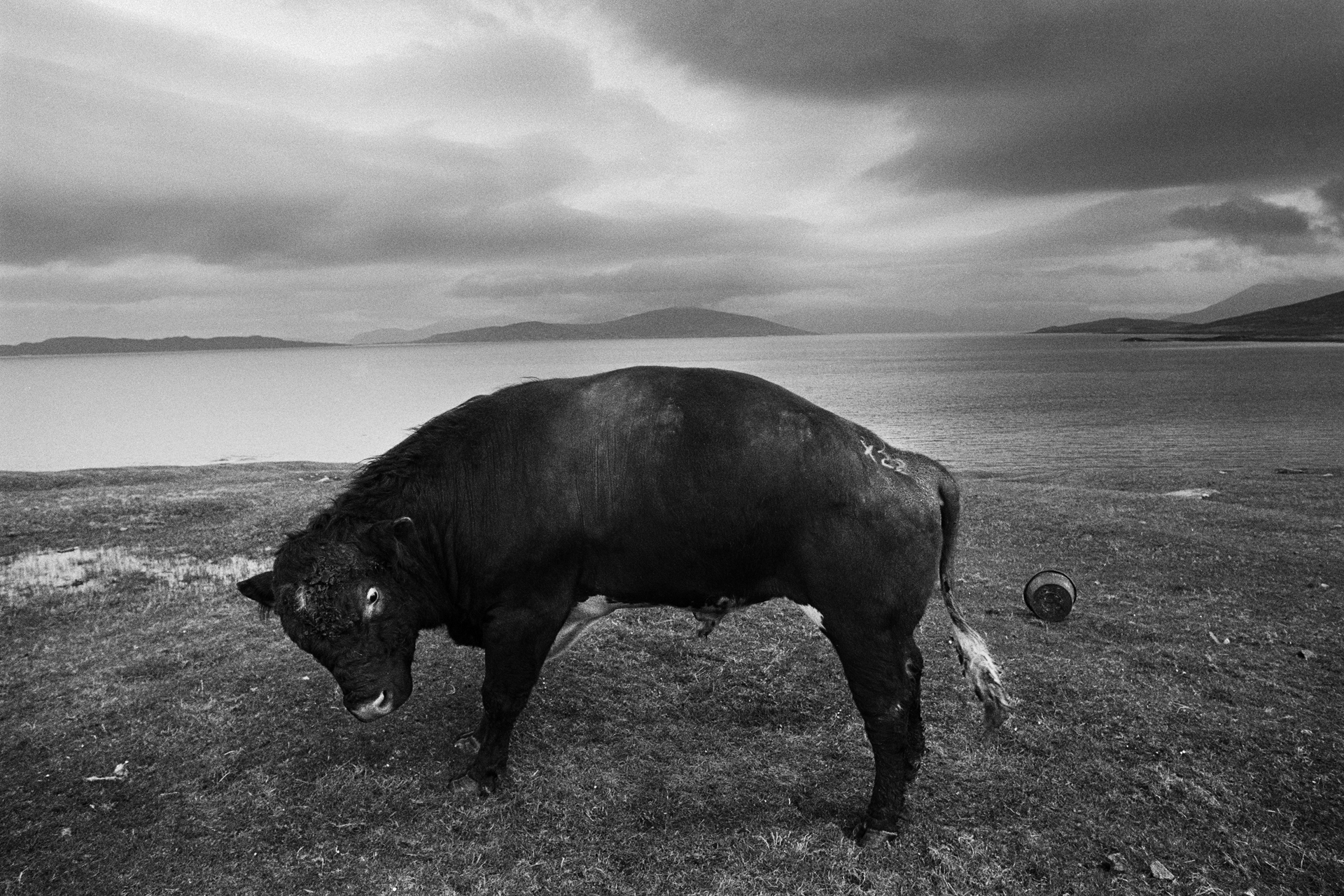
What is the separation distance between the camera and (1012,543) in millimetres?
19688

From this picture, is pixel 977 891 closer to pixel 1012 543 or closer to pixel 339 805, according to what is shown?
pixel 339 805

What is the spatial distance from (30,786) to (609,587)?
20.5 ft

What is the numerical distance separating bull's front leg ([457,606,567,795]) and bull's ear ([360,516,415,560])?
3.96ft

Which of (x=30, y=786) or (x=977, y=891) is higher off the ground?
(x=30, y=786)

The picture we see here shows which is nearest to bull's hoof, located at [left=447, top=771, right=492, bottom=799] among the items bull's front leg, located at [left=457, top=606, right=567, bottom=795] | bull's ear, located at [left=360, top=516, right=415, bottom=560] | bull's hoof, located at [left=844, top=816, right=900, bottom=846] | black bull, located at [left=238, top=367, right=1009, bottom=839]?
bull's front leg, located at [left=457, top=606, right=567, bottom=795]

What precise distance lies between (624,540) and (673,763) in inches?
112

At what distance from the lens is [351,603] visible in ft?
21.5

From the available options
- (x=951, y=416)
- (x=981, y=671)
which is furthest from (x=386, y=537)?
(x=951, y=416)

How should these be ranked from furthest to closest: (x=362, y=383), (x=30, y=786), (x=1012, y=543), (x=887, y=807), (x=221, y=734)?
(x=362, y=383), (x=1012, y=543), (x=221, y=734), (x=30, y=786), (x=887, y=807)

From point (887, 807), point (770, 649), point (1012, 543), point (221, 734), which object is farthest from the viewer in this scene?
point (1012, 543)

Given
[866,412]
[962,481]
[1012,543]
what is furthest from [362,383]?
[1012,543]

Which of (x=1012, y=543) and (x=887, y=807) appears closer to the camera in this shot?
(x=887, y=807)

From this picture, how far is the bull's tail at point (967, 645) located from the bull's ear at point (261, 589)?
6.21m

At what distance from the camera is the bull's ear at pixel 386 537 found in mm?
6699
